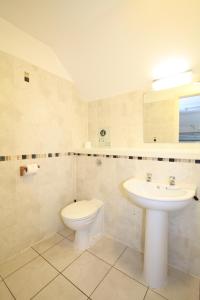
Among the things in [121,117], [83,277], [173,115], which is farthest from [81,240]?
[173,115]

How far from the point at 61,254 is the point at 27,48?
2.19m

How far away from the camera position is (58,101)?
1.89 meters

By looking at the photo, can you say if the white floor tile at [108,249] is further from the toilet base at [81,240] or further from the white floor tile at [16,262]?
the white floor tile at [16,262]

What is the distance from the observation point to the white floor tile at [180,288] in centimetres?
116

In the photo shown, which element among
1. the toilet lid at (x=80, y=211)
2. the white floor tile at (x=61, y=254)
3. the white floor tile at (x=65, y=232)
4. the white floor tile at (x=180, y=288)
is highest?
the toilet lid at (x=80, y=211)

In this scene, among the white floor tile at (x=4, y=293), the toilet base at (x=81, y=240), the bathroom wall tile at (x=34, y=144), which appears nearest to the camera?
the white floor tile at (x=4, y=293)

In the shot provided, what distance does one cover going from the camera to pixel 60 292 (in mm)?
A: 1187

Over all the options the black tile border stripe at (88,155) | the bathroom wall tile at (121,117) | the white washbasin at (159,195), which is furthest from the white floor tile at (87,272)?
the bathroom wall tile at (121,117)

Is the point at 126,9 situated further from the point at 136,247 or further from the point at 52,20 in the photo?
the point at 136,247

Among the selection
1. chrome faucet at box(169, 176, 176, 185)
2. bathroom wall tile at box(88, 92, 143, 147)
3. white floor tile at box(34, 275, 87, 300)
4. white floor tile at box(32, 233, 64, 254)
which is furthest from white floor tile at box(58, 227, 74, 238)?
chrome faucet at box(169, 176, 176, 185)

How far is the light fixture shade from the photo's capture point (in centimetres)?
141

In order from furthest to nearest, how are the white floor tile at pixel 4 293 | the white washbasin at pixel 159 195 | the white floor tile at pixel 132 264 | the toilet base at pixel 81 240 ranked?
the toilet base at pixel 81 240 < the white floor tile at pixel 132 264 < the white floor tile at pixel 4 293 < the white washbasin at pixel 159 195

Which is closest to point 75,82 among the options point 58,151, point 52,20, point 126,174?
point 52,20

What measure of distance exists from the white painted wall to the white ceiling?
6cm
